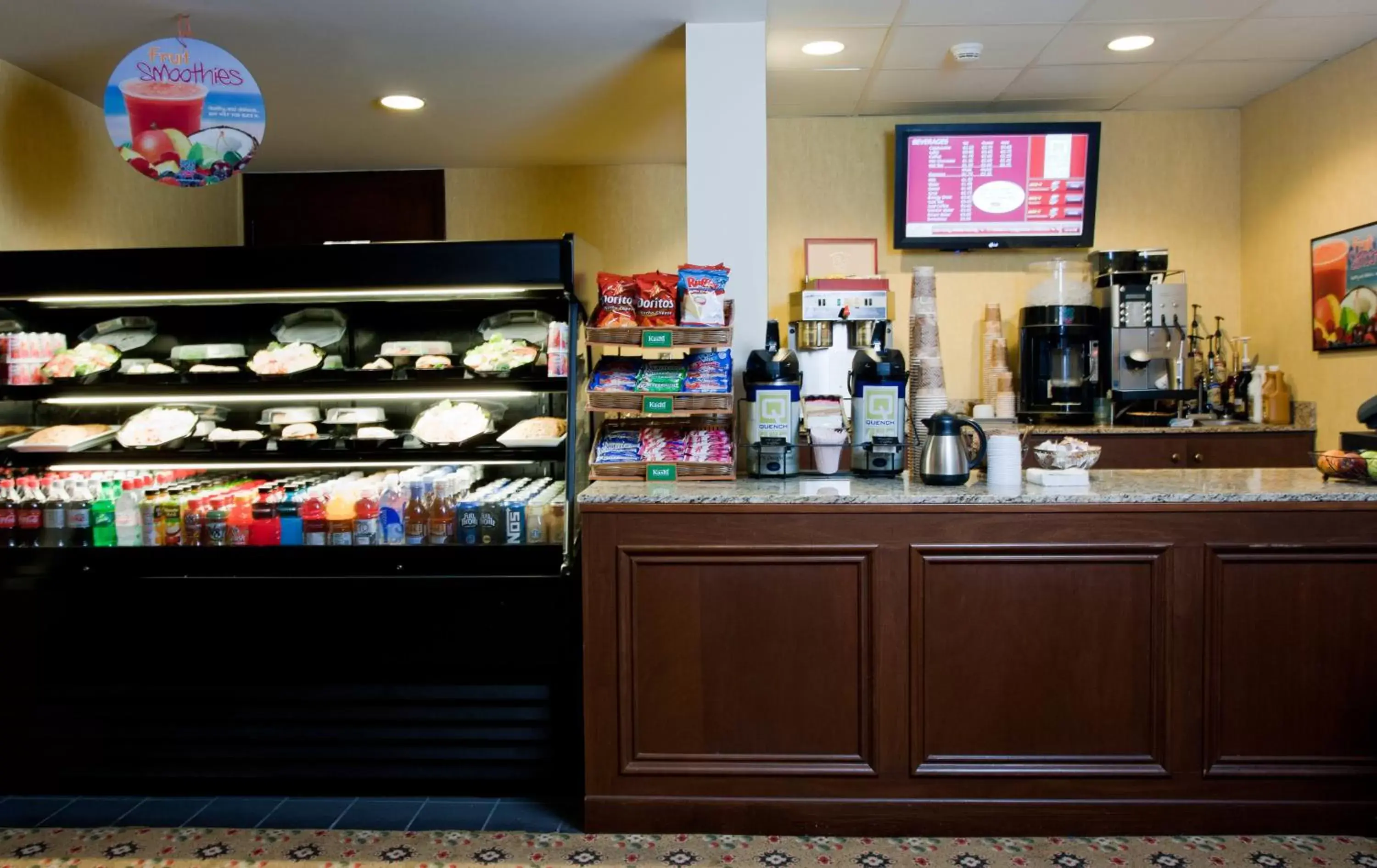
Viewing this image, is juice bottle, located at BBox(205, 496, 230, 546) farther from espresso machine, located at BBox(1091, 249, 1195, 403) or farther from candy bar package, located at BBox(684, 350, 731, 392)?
espresso machine, located at BBox(1091, 249, 1195, 403)

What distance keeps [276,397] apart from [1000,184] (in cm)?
388

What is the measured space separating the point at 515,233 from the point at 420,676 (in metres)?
3.82

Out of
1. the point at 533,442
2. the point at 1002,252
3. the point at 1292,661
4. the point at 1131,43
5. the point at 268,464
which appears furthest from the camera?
the point at 1002,252

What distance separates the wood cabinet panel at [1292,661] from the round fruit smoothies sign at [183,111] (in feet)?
11.2

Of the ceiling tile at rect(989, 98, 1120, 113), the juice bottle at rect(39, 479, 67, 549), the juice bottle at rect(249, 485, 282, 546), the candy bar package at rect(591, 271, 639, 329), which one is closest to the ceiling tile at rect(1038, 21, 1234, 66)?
the ceiling tile at rect(989, 98, 1120, 113)

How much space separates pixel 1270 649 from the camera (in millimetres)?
2699

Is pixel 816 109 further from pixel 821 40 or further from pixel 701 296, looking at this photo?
pixel 701 296

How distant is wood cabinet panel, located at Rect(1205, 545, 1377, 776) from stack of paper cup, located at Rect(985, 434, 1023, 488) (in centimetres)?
56

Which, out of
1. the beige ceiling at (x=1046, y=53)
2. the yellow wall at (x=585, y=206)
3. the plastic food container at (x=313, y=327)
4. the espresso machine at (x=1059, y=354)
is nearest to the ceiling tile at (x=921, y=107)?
the beige ceiling at (x=1046, y=53)

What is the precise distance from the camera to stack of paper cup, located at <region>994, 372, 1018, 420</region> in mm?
5250

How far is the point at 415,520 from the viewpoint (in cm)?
317

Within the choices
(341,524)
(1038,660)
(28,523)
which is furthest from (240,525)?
(1038,660)

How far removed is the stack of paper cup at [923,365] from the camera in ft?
10.9

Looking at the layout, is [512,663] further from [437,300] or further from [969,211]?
[969,211]
